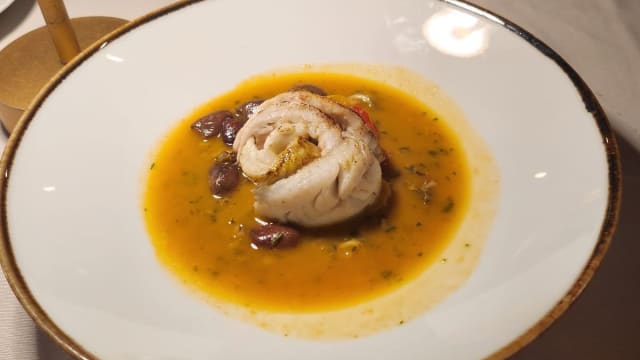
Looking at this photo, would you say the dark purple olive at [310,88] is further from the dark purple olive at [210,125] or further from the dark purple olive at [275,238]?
the dark purple olive at [275,238]

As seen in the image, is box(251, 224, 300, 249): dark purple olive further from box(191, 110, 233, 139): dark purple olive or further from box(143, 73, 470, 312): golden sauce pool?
box(191, 110, 233, 139): dark purple olive

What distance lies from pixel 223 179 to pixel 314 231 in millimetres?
416

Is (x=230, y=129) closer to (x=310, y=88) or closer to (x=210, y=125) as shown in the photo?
(x=210, y=125)

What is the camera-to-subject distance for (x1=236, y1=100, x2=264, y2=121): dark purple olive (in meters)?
2.77

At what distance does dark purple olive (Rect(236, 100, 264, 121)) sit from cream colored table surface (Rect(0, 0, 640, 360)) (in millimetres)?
1019

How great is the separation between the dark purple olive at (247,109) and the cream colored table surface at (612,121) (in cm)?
102

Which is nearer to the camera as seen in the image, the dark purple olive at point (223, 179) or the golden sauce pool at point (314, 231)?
the golden sauce pool at point (314, 231)

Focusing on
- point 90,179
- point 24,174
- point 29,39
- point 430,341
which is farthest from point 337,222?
point 29,39

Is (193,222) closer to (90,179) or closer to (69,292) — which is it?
(90,179)

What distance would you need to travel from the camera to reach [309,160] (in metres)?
2.27

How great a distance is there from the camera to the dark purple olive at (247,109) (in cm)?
277

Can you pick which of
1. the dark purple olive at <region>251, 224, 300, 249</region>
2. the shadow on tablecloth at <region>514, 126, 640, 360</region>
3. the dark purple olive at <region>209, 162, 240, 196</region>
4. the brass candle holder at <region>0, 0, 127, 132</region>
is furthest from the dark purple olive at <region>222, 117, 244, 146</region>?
the shadow on tablecloth at <region>514, 126, 640, 360</region>

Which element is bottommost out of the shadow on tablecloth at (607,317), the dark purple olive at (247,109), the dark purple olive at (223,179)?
the shadow on tablecloth at (607,317)

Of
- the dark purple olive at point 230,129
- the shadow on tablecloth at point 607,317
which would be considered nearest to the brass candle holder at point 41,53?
the dark purple olive at point 230,129
